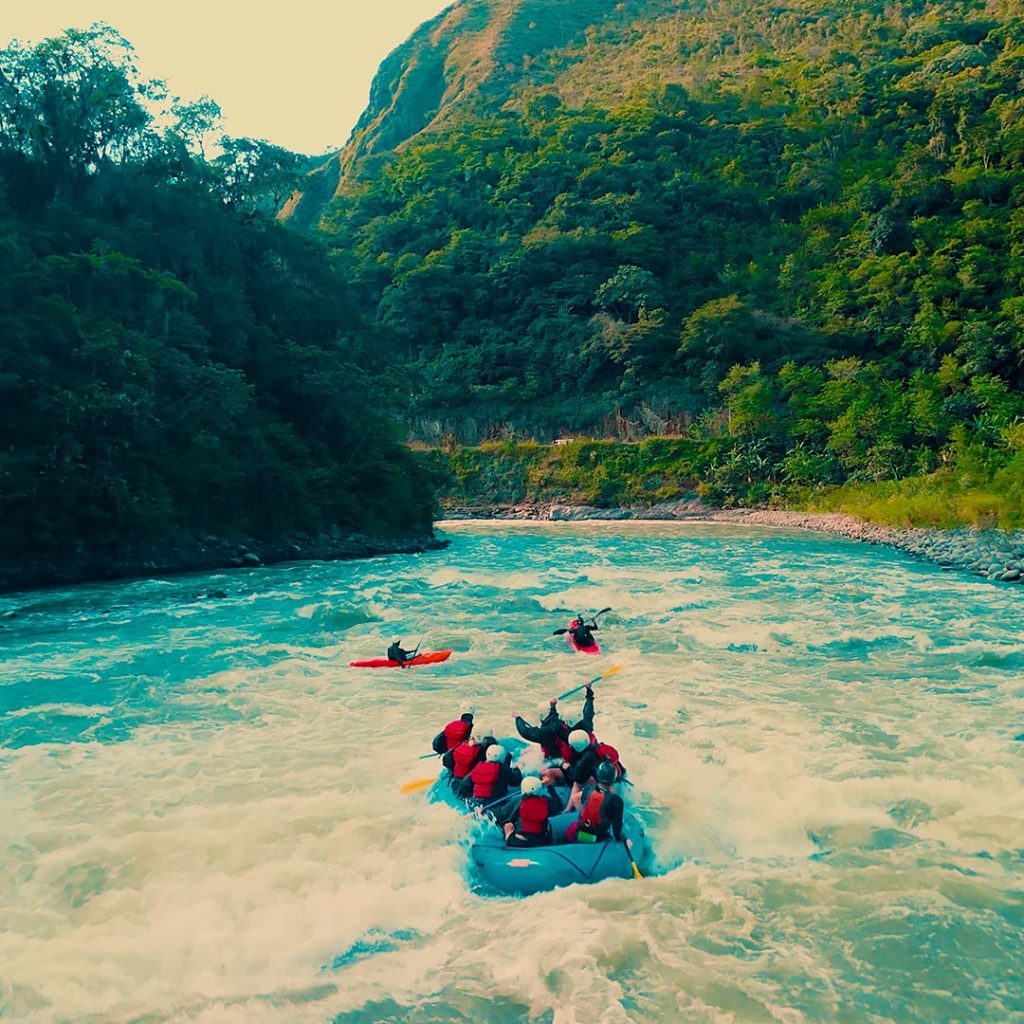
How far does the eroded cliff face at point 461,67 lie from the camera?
108250 mm

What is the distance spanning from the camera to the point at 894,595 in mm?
18625

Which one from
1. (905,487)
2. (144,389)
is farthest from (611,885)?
(905,487)

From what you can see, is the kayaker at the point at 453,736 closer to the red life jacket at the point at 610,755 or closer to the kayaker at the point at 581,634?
the red life jacket at the point at 610,755

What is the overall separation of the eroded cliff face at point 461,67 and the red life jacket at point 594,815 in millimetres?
104164

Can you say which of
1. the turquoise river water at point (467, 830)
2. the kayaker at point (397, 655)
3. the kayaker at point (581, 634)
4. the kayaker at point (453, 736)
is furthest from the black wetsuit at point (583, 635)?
the kayaker at point (453, 736)

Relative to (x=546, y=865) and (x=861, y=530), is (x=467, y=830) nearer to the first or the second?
(x=546, y=865)

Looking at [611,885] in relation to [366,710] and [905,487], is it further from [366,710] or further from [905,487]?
[905,487]

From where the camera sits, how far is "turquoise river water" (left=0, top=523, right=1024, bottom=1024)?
533cm

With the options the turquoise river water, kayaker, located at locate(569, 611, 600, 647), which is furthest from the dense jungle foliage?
kayaker, located at locate(569, 611, 600, 647)

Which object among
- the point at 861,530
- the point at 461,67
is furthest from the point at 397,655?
the point at 461,67

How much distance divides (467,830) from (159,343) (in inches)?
855

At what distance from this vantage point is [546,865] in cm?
645

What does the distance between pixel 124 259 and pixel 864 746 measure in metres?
25.1

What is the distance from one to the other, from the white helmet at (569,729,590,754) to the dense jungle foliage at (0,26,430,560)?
52.7 ft
